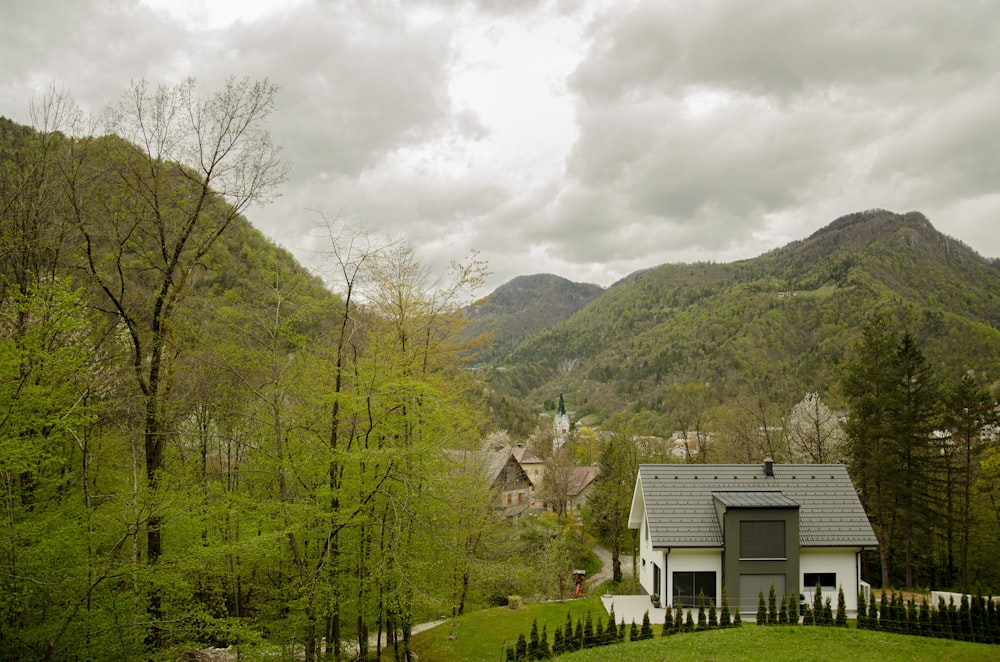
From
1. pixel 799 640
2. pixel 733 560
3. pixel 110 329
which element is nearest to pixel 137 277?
pixel 110 329

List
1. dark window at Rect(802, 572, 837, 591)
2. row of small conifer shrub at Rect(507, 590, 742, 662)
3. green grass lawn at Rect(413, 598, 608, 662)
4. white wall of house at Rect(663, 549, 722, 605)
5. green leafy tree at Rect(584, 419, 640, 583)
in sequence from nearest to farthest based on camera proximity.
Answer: row of small conifer shrub at Rect(507, 590, 742, 662), green grass lawn at Rect(413, 598, 608, 662), white wall of house at Rect(663, 549, 722, 605), dark window at Rect(802, 572, 837, 591), green leafy tree at Rect(584, 419, 640, 583)

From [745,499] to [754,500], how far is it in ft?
0.95

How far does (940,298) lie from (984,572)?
133m

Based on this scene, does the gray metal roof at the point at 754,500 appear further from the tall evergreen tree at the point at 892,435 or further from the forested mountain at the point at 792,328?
the forested mountain at the point at 792,328

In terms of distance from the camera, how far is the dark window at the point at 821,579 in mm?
19156

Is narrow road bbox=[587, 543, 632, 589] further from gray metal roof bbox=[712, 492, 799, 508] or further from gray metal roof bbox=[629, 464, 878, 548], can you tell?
gray metal roof bbox=[712, 492, 799, 508]

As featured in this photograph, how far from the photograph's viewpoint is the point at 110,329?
36.1ft

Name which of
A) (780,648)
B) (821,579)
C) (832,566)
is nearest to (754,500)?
(832,566)

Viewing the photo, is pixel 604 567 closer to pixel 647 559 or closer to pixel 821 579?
A: pixel 647 559

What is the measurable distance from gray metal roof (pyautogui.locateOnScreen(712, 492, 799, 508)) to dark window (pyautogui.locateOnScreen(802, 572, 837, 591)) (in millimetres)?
2636

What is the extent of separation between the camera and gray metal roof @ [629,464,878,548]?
62.5 ft

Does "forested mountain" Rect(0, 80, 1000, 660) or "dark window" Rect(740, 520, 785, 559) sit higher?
"forested mountain" Rect(0, 80, 1000, 660)

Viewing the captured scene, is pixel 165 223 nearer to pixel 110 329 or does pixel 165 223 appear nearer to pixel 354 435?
pixel 110 329

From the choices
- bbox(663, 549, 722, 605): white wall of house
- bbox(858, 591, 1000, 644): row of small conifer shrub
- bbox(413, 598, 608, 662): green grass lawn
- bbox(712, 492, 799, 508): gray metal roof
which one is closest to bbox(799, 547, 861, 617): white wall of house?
bbox(712, 492, 799, 508): gray metal roof
